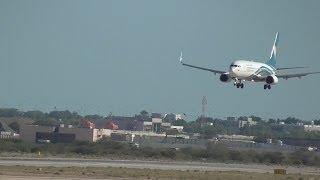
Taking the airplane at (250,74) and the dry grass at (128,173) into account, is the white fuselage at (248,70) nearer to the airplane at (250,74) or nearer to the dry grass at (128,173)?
the airplane at (250,74)

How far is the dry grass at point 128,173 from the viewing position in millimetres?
99438

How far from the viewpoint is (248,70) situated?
141 m

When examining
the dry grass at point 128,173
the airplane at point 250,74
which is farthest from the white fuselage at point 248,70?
the dry grass at point 128,173

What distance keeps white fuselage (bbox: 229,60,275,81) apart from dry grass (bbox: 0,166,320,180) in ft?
84.6

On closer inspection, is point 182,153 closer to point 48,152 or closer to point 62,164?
point 48,152

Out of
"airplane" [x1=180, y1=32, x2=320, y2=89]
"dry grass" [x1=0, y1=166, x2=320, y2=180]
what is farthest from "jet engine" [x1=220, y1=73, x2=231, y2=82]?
"dry grass" [x1=0, y1=166, x2=320, y2=180]

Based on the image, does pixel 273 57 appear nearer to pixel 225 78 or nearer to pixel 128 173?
pixel 225 78

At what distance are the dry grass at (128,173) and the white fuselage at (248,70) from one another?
84.6 ft

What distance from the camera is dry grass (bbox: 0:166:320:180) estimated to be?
99438 mm

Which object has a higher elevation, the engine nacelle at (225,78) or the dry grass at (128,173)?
the engine nacelle at (225,78)

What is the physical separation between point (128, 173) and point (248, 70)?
39726 millimetres

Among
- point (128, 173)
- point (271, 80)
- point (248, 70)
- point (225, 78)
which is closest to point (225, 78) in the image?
point (225, 78)

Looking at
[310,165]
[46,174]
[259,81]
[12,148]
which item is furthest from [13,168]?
[310,165]

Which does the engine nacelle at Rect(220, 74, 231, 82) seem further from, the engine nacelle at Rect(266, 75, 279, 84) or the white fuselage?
the engine nacelle at Rect(266, 75, 279, 84)
